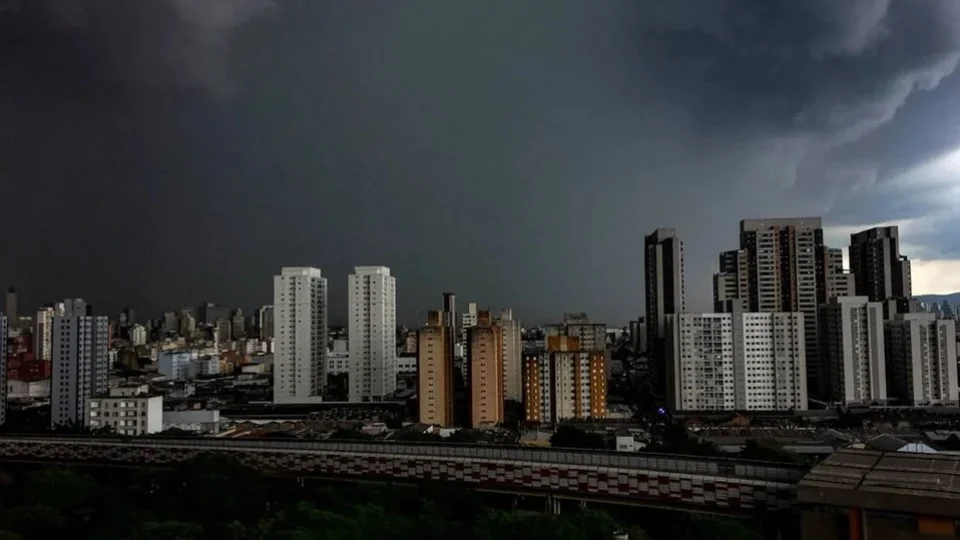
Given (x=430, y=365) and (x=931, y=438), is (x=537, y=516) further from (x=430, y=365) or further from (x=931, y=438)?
(x=931, y=438)

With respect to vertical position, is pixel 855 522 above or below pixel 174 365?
above

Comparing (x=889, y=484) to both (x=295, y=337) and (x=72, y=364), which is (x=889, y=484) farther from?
(x=295, y=337)

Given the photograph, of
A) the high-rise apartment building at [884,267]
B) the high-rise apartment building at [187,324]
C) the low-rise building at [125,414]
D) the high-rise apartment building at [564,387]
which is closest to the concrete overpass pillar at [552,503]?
the high-rise apartment building at [564,387]

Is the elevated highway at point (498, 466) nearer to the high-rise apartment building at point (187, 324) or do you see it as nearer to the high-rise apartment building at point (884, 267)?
the high-rise apartment building at point (884, 267)

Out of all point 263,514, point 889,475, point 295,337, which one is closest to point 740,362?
point 295,337

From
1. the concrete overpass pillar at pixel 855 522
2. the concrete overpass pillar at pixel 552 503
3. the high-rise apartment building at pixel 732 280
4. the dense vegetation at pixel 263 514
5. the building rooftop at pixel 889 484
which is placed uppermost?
the high-rise apartment building at pixel 732 280

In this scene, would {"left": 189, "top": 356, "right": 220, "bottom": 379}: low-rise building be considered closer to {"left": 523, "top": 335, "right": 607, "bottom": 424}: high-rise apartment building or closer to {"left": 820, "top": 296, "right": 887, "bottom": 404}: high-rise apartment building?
{"left": 523, "top": 335, "right": 607, "bottom": 424}: high-rise apartment building

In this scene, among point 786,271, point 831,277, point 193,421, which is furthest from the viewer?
point 831,277
